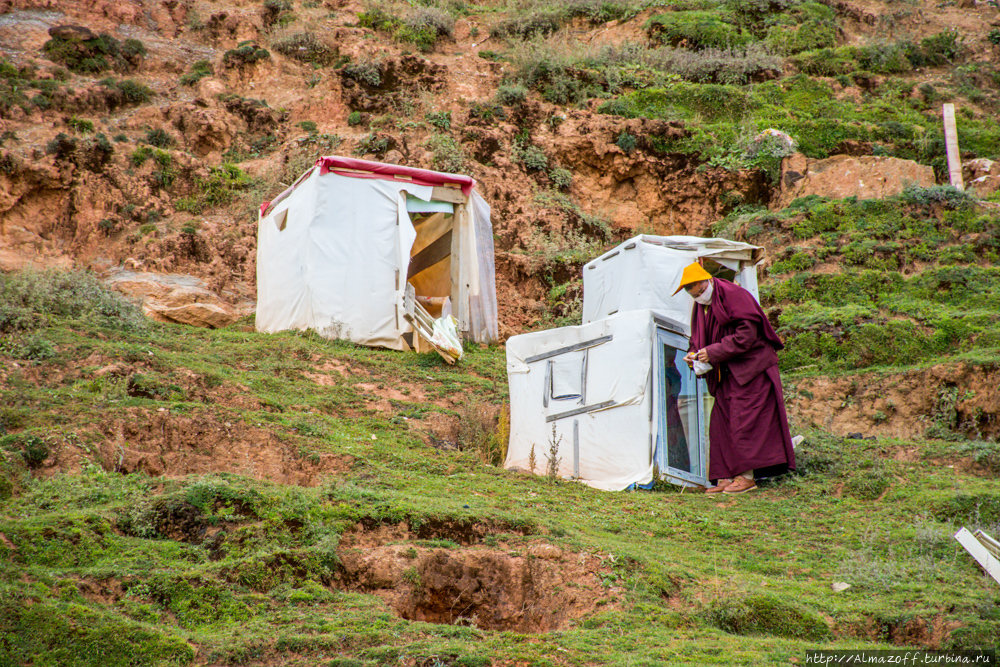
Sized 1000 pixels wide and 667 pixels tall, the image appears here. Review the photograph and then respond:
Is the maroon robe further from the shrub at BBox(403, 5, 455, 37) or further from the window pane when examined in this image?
the shrub at BBox(403, 5, 455, 37)

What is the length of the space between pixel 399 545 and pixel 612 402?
2831 millimetres

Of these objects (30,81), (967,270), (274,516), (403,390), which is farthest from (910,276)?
(30,81)

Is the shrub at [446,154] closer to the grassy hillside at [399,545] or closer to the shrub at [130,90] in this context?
the shrub at [130,90]

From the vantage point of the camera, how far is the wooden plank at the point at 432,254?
13422 mm

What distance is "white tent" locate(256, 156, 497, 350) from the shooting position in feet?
36.4

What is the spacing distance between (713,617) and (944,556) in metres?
1.77

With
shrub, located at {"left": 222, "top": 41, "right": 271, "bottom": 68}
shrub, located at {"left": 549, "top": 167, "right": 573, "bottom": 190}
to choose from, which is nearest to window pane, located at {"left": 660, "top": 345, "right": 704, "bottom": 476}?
shrub, located at {"left": 549, "top": 167, "right": 573, "bottom": 190}

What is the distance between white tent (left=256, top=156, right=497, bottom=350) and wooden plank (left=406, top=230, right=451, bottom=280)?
3.31ft

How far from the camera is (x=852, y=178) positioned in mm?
14938

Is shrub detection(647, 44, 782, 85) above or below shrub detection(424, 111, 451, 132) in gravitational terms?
above

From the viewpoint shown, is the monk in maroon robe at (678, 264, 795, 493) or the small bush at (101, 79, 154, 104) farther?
the small bush at (101, 79, 154, 104)

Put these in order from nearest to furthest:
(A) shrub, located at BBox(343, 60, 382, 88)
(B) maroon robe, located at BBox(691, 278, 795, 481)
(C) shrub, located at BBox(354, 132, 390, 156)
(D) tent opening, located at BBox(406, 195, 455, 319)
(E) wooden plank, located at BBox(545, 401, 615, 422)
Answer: (B) maroon robe, located at BBox(691, 278, 795, 481), (E) wooden plank, located at BBox(545, 401, 615, 422), (D) tent opening, located at BBox(406, 195, 455, 319), (C) shrub, located at BBox(354, 132, 390, 156), (A) shrub, located at BBox(343, 60, 382, 88)

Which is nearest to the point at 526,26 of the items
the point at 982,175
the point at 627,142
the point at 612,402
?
the point at 627,142

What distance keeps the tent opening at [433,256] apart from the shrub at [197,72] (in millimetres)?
8385
